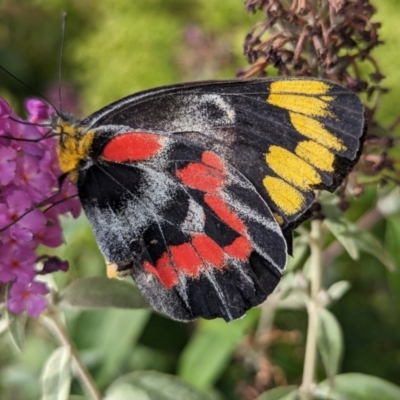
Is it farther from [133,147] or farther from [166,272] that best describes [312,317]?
[133,147]

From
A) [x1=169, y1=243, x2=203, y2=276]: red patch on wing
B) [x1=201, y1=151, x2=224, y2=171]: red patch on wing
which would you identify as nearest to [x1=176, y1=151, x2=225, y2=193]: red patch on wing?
[x1=201, y1=151, x2=224, y2=171]: red patch on wing

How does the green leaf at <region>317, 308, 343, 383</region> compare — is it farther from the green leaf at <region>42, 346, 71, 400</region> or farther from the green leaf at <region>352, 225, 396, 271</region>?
the green leaf at <region>42, 346, 71, 400</region>

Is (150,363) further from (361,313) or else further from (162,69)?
(162,69)

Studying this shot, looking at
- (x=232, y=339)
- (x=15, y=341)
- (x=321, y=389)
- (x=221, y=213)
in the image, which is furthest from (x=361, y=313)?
(x=15, y=341)

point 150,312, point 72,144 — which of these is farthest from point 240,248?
point 150,312

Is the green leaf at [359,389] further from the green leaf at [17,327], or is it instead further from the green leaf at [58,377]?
the green leaf at [17,327]
